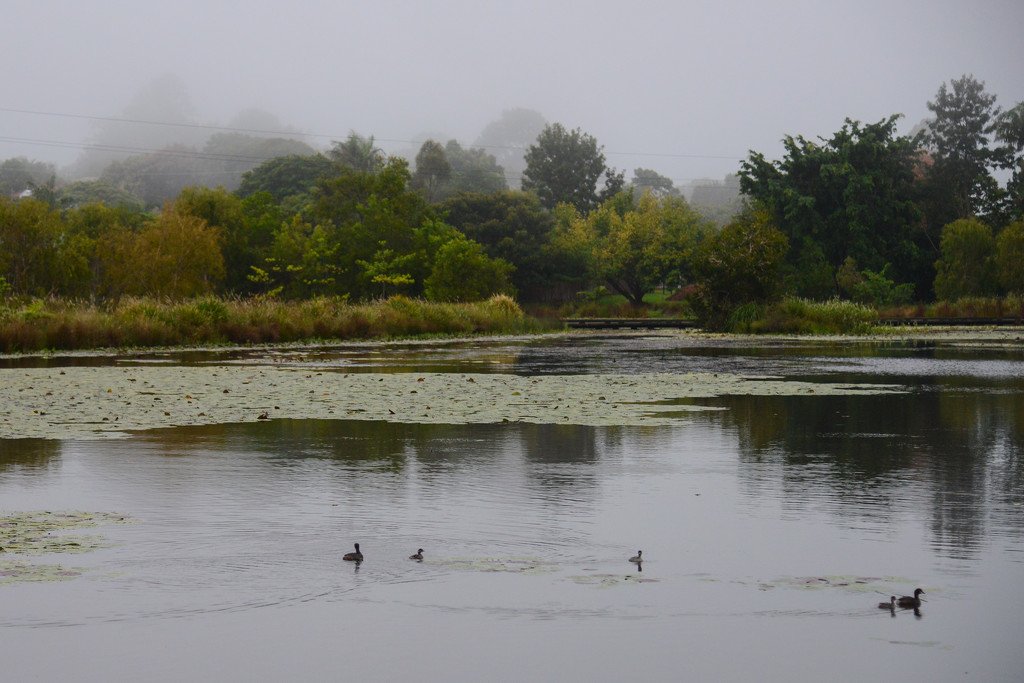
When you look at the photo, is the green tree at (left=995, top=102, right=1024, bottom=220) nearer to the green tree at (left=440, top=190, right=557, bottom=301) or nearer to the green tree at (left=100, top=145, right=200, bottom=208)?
the green tree at (left=440, top=190, right=557, bottom=301)

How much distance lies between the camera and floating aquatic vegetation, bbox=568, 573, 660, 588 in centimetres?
520

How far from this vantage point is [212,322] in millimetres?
34594

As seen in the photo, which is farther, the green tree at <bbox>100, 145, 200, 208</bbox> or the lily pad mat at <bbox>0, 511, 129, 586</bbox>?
the green tree at <bbox>100, 145, 200, 208</bbox>

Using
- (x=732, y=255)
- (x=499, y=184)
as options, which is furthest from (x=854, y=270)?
(x=499, y=184)

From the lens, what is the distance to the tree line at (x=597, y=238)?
47.1 meters

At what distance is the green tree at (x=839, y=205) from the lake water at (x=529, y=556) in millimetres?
55116

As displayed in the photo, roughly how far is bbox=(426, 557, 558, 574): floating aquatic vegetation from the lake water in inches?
0.9

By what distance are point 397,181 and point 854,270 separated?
27738 mm

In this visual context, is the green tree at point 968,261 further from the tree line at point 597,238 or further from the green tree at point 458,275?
the green tree at point 458,275

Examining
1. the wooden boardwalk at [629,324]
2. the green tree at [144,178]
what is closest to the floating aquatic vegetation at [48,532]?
the wooden boardwalk at [629,324]

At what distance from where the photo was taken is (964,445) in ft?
33.9

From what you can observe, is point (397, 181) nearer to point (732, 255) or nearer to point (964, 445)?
point (732, 255)

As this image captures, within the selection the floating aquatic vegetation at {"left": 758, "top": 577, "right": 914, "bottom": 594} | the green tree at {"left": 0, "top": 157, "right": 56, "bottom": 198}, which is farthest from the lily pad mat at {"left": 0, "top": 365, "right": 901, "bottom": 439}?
the green tree at {"left": 0, "top": 157, "right": 56, "bottom": 198}

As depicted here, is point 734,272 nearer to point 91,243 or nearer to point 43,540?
point 91,243
